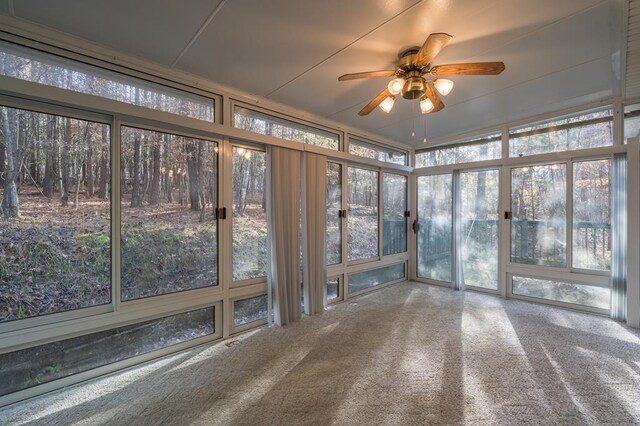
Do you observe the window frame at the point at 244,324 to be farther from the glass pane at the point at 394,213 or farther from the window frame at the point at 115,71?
the glass pane at the point at 394,213

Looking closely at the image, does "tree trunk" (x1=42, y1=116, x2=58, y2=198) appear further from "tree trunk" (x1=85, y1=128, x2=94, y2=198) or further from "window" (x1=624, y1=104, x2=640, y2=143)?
"window" (x1=624, y1=104, x2=640, y2=143)

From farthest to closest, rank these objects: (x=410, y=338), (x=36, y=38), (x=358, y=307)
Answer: (x=358, y=307) → (x=410, y=338) → (x=36, y=38)

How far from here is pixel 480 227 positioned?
4281 mm

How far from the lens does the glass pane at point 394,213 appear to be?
4594mm

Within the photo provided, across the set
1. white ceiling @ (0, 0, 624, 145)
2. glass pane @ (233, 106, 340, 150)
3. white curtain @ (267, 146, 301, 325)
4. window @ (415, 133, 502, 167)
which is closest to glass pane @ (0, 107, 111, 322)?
white ceiling @ (0, 0, 624, 145)

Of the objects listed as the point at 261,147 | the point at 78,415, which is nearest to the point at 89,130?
the point at 261,147

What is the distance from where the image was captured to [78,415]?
169 cm

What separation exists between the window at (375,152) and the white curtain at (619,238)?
2.66 metres

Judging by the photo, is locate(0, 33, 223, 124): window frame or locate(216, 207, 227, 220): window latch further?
locate(216, 207, 227, 220): window latch

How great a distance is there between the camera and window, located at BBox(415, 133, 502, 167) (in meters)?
4.14

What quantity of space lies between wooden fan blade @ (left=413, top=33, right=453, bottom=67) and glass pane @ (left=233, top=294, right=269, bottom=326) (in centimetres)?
265

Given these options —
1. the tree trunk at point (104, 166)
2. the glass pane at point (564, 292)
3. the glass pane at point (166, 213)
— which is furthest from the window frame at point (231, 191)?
the glass pane at point (564, 292)

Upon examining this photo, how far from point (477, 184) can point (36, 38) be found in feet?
16.7

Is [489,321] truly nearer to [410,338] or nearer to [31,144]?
[410,338]
